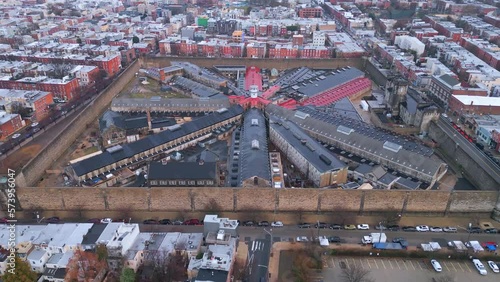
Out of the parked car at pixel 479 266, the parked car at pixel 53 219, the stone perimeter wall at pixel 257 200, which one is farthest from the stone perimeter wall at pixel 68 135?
the parked car at pixel 479 266

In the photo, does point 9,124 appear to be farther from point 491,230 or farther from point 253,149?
point 491,230

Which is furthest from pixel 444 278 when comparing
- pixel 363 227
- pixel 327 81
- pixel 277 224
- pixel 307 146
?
pixel 327 81

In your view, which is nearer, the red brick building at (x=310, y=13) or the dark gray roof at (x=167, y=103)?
the dark gray roof at (x=167, y=103)

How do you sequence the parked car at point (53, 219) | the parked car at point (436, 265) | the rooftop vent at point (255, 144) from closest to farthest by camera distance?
the parked car at point (436, 265), the parked car at point (53, 219), the rooftop vent at point (255, 144)

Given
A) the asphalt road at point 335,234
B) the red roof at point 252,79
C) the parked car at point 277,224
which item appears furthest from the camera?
the red roof at point 252,79

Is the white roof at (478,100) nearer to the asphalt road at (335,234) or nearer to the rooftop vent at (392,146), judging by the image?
the rooftop vent at (392,146)

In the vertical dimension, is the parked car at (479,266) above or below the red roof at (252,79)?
below

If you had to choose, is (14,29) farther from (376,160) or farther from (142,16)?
(376,160)

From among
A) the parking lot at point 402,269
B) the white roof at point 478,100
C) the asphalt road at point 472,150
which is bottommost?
the parking lot at point 402,269
